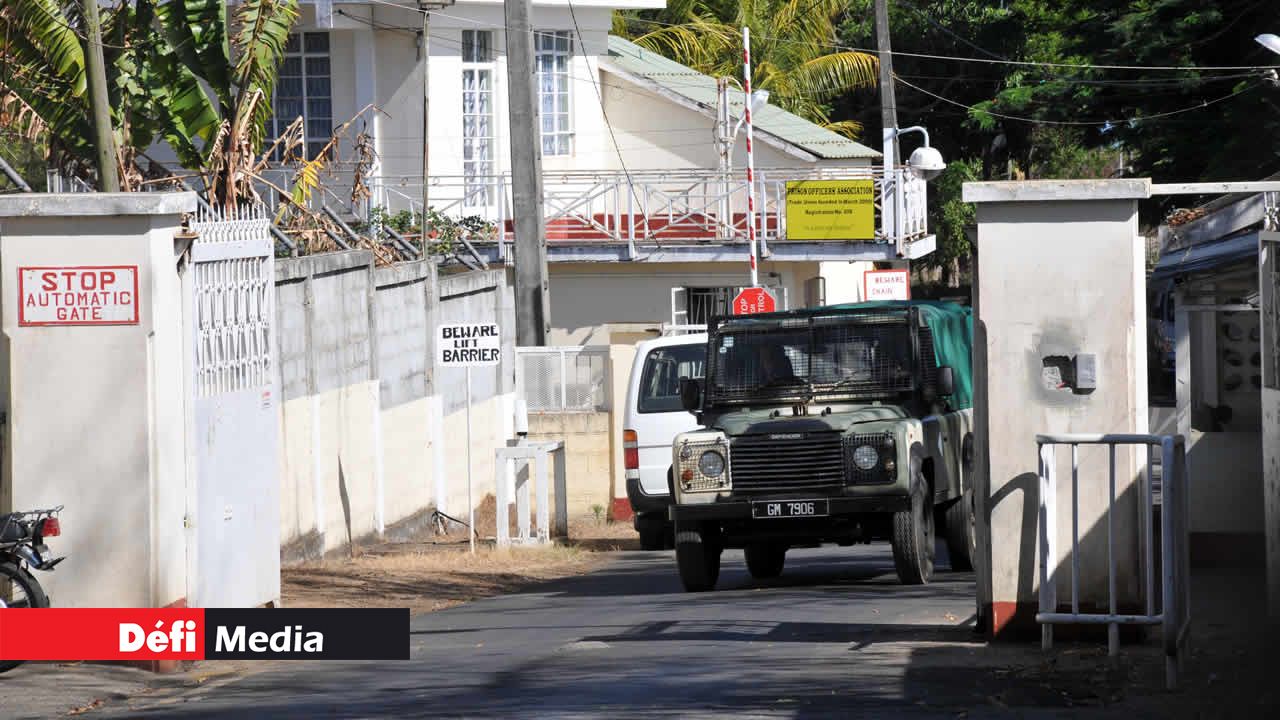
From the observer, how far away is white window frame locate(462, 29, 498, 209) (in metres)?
33.7

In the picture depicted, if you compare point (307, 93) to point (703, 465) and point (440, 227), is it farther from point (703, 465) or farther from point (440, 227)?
point (703, 465)

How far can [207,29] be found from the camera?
21.7m

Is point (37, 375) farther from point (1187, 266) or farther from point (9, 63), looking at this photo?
point (9, 63)

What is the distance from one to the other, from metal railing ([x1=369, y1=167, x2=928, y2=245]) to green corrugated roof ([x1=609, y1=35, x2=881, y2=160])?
2085 mm

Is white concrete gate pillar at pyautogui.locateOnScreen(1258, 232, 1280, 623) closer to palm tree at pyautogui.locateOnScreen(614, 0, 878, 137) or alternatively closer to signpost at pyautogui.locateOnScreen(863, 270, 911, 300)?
signpost at pyautogui.locateOnScreen(863, 270, 911, 300)

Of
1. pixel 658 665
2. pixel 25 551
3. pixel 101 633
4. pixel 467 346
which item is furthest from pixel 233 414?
pixel 467 346

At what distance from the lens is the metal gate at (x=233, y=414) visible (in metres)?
11.7

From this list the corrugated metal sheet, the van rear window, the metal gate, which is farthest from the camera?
the van rear window

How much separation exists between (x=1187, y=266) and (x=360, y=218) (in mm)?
16387

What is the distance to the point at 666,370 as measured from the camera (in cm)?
2053

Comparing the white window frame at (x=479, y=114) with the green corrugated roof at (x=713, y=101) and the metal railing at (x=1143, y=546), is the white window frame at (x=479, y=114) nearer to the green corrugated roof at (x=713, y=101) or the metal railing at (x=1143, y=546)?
the green corrugated roof at (x=713, y=101)

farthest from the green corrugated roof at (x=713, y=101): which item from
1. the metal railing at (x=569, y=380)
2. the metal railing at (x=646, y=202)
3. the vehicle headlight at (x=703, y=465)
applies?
the vehicle headlight at (x=703, y=465)

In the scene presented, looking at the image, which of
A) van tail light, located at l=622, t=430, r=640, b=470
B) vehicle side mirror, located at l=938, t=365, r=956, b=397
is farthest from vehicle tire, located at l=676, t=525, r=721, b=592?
van tail light, located at l=622, t=430, r=640, b=470

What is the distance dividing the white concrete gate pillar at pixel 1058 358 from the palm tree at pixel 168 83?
12.3 meters
